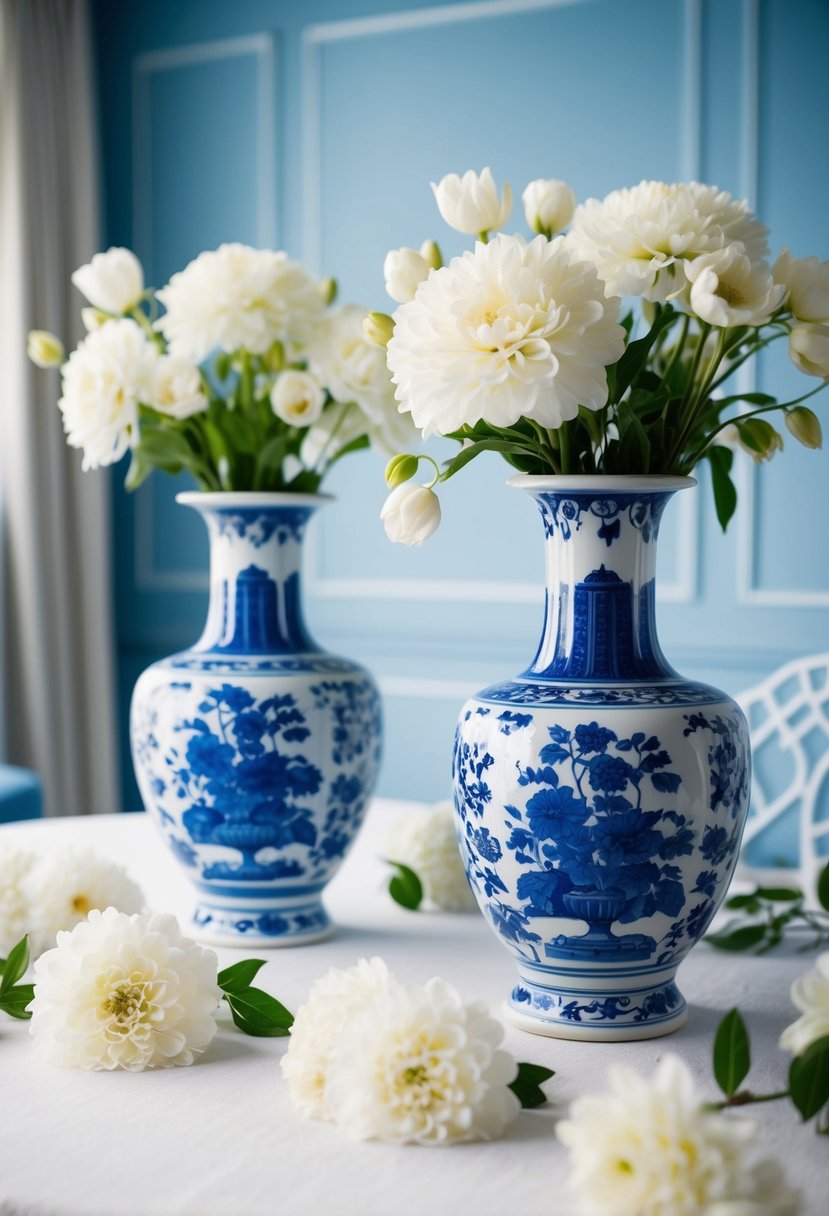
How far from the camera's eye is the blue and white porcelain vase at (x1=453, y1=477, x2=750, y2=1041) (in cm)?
86

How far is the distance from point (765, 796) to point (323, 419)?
187 centimetres

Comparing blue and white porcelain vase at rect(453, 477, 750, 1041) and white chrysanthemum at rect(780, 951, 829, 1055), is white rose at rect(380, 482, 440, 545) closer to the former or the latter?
blue and white porcelain vase at rect(453, 477, 750, 1041)

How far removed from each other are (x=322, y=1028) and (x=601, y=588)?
0.36 metres

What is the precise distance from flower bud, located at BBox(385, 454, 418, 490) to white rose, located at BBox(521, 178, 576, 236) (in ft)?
0.76

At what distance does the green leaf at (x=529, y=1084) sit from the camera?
0.77 meters

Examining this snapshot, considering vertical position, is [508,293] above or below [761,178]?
below

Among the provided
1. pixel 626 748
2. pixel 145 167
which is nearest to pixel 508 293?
pixel 626 748

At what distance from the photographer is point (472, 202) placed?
937 millimetres

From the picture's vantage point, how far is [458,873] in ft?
4.27

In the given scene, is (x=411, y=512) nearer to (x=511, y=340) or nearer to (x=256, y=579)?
(x=511, y=340)

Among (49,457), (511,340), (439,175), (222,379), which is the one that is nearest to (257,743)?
(222,379)

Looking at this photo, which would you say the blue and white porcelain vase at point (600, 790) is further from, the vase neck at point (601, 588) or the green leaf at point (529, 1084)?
the green leaf at point (529, 1084)

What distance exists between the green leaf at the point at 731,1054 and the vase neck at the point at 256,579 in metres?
0.59

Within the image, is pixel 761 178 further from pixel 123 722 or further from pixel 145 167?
pixel 123 722
